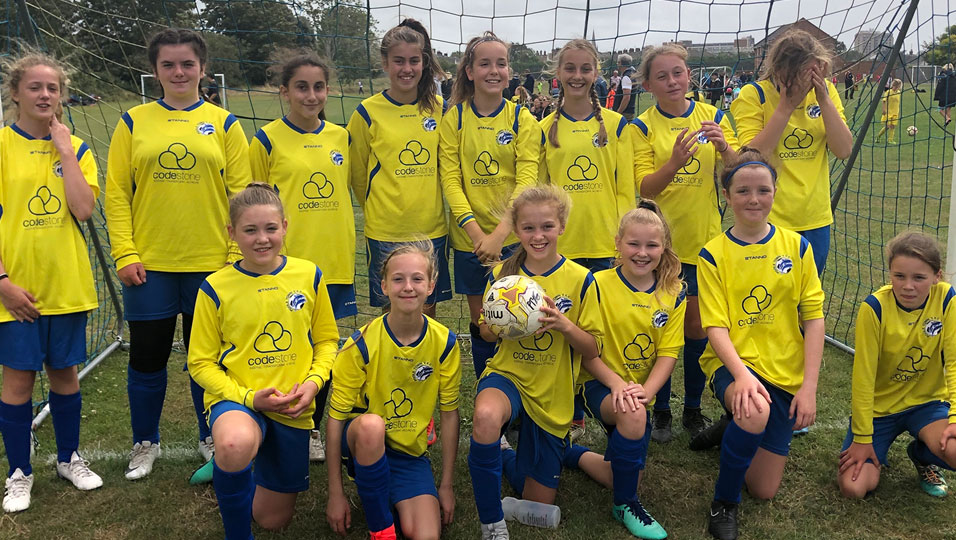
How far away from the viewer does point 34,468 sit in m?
Answer: 3.27

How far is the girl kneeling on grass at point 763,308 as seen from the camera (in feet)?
9.64

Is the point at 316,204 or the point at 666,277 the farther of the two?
the point at 316,204

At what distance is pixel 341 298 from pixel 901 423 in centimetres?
255

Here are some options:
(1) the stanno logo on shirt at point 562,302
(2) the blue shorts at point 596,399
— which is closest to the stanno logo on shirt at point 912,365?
A: (2) the blue shorts at point 596,399

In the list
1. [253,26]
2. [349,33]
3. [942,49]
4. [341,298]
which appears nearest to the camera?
[341,298]

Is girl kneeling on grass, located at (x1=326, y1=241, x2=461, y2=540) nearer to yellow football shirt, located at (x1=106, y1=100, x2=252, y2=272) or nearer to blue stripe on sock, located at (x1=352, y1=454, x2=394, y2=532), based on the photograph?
blue stripe on sock, located at (x1=352, y1=454, x2=394, y2=532)

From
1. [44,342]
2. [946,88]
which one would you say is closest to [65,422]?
[44,342]

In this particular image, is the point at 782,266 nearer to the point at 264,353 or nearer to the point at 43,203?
the point at 264,353

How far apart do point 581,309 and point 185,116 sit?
188 centimetres

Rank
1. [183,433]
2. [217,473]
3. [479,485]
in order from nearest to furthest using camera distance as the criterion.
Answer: [217,473] < [479,485] < [183,433]

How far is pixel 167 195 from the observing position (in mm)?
3023

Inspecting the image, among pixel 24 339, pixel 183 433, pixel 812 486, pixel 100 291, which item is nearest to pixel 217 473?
pixel 24 339

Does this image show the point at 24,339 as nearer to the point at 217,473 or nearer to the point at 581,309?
the point at 217,473

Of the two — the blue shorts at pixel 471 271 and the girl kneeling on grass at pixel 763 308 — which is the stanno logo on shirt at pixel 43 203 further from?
the girl kneeling on grass at pixel 763 308
